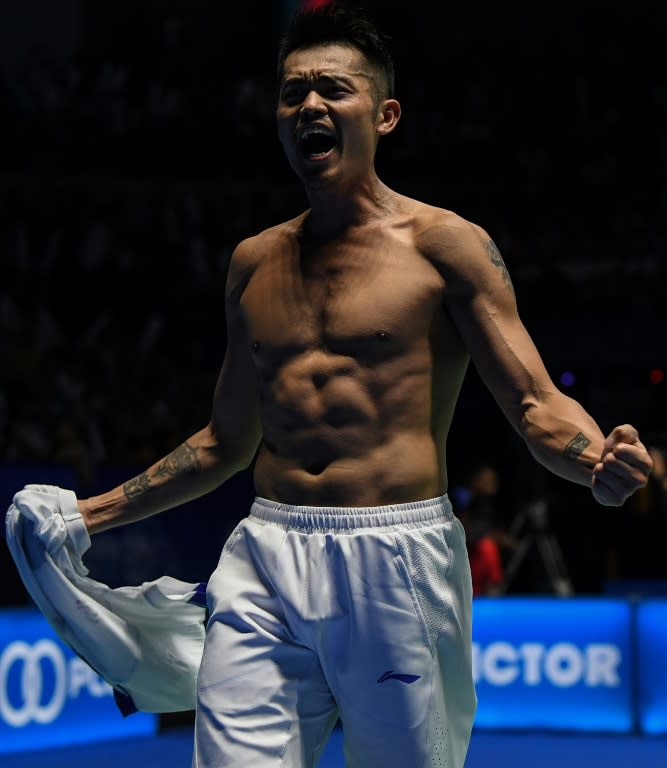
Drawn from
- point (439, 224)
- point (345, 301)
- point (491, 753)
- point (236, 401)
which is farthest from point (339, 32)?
point (491, 753)

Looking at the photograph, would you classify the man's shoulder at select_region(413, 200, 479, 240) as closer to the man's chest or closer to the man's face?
the man's chest

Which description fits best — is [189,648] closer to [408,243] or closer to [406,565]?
[406,565]

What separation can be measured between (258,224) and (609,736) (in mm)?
8295

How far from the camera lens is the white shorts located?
2766 mm

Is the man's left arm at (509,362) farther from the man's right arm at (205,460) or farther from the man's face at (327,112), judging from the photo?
the man's right arm at (205,460)

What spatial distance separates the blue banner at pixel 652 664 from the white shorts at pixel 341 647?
186 inches

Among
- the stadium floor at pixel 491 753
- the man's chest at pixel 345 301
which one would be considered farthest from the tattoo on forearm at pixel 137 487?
the stadium floor at pixel 491 753

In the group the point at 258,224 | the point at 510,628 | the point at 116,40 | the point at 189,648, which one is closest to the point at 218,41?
the point at 116,40

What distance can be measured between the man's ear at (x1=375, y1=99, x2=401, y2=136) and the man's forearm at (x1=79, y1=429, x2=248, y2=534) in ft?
2.73

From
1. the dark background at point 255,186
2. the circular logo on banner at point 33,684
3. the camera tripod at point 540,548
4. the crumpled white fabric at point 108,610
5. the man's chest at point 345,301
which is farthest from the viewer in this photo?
the dark background at point 255,186

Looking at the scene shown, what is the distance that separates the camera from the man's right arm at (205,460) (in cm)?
328

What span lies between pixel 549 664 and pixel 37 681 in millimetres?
2747

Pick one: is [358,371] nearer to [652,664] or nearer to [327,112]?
[327,112]

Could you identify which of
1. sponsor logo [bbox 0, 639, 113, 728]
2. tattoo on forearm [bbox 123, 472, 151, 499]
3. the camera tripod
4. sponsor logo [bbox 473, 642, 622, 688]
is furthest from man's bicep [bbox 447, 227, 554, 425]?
the camera tripod
